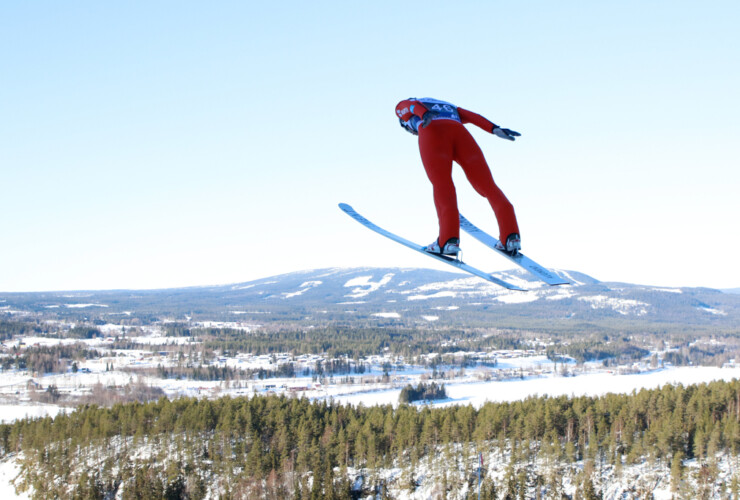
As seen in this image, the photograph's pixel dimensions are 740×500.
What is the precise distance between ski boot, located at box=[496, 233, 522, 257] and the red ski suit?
55 mm

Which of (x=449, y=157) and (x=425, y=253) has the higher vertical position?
(x=449, y=157)

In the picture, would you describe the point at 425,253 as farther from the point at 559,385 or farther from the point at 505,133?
the point at 559,385

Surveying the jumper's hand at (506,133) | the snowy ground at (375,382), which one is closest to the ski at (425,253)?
the jumper's hand at (506,133)

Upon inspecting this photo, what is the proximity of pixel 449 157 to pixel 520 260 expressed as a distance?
1539 mm

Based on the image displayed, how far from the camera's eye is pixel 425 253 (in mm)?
7543

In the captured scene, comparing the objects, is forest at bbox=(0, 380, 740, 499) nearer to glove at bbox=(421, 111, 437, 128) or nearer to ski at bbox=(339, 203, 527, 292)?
ski at bbox=(339, 203, 527, 292)

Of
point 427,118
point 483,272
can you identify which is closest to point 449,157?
point 427,118

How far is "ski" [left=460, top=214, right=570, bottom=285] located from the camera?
6.94 metres

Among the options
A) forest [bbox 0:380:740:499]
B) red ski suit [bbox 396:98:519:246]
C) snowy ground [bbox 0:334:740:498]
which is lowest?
snowy ground [bbox 0:334:740:498]

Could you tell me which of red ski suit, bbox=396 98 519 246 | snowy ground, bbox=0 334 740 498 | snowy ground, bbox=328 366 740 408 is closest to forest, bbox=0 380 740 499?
snowy ground, bbox=0 334 740 498

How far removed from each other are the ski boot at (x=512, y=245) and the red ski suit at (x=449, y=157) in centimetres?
5

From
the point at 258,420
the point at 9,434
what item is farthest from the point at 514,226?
the point at 9,434

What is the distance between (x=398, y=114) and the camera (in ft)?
23.8

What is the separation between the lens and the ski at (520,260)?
694cm
